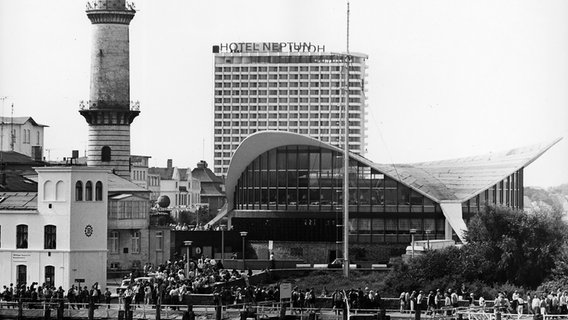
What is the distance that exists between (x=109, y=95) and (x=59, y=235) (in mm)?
37111

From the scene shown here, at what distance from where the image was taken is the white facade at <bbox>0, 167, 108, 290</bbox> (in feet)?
233

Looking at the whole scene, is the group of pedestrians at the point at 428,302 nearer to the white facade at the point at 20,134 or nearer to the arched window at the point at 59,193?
the arched window at the point at 59,193

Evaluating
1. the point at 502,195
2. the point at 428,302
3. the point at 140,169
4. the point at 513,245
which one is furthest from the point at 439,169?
the point at 140,169

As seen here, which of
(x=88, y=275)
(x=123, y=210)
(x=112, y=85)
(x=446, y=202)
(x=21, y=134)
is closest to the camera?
(x=88, y=275)

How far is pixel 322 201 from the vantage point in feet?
343

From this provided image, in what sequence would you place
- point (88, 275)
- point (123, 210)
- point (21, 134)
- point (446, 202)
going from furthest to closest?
1. point (21, 134)
2. point (446, 202)
3. point (123, 210)
4. point (88, 275)

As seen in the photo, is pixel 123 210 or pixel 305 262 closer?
pixel 123 210

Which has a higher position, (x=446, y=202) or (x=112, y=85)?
(x=112, y=85)

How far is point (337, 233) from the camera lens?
10375 cm

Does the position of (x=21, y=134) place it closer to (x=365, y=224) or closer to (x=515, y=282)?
(x=365, y=224)

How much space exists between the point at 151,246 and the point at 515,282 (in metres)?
26.3

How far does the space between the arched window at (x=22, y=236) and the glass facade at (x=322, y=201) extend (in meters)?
33.9

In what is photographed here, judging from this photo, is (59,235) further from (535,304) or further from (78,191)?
(535,304)

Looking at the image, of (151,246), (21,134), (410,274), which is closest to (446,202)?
(151,246)
